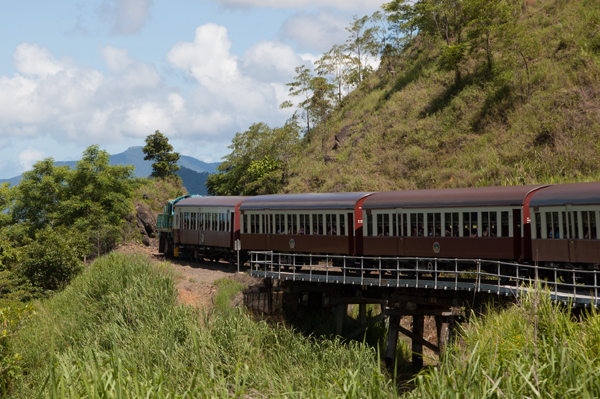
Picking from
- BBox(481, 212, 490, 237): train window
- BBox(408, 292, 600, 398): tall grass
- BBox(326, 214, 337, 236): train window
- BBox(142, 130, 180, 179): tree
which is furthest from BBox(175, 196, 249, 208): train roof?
BBox(142, 130, 180, 179): tree

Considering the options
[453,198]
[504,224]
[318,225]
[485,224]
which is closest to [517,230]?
[504,224]

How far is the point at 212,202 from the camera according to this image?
33125 mm

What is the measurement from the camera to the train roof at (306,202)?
23.5 meters

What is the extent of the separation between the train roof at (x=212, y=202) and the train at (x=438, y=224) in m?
0.56

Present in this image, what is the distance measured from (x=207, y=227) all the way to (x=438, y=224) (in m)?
17.4

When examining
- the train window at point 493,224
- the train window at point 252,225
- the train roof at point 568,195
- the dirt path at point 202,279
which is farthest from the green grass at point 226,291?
the train roof at point 568,195

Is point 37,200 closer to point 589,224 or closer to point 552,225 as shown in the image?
point 552,225

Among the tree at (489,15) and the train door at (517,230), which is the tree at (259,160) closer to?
the tree at (489,15)

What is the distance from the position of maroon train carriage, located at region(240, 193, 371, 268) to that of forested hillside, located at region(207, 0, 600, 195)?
10189 mm

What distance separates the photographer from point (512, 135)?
3334 centimetres

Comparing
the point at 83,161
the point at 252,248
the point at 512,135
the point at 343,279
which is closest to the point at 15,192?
Result: the point at 83,161

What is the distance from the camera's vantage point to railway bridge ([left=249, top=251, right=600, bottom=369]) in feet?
54.7

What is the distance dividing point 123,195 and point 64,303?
2129 cm

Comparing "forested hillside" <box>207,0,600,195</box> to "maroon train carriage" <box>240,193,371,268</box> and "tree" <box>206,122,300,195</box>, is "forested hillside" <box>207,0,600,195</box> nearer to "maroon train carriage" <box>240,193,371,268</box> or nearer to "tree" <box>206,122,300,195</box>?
"tree" <box>206,122,300,195</box>
